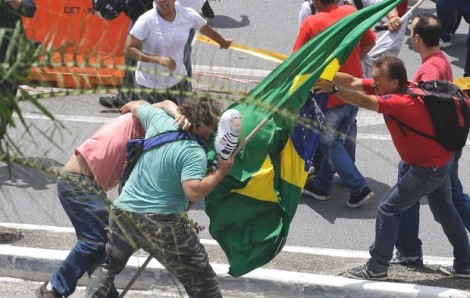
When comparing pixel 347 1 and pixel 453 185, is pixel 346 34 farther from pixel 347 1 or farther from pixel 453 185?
pixel 347 1

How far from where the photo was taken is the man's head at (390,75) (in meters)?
6.59

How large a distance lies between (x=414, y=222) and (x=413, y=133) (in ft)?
3.02

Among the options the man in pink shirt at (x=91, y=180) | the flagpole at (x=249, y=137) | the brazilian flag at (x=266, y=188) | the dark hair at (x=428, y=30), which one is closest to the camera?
the flagpole at (x=249, y=137)

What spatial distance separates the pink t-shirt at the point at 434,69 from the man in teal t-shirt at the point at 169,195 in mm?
2002

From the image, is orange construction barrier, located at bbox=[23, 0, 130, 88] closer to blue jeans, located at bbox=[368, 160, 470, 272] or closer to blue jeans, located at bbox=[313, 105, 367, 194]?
blue jeans, located at bbox=[368, 160, 470, 272]

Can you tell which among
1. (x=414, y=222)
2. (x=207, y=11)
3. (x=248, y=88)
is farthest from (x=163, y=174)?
(x=207, y=11)

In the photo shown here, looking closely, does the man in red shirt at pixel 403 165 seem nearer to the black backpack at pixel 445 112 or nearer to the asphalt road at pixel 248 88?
the black backpack at pixel 445 112

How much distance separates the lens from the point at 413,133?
21.6 feet

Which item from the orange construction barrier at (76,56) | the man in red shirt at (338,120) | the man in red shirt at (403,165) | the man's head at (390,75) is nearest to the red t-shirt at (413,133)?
the man in red shirt at (403,165)

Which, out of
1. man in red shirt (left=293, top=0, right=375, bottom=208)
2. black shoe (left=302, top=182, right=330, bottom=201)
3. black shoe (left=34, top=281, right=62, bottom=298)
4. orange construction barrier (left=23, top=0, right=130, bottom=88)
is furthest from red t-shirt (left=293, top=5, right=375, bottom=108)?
orange construction barrier (left=23, top=0, right=130, bottom=88)

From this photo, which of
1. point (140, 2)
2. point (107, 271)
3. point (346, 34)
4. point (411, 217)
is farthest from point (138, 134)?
point (140, 2)

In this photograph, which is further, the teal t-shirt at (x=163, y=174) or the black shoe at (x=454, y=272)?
the black shoe at (x=454, y=272)

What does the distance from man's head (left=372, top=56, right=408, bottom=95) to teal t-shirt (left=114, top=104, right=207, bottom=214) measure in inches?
58.9

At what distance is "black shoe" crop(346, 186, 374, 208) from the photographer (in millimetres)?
8438
